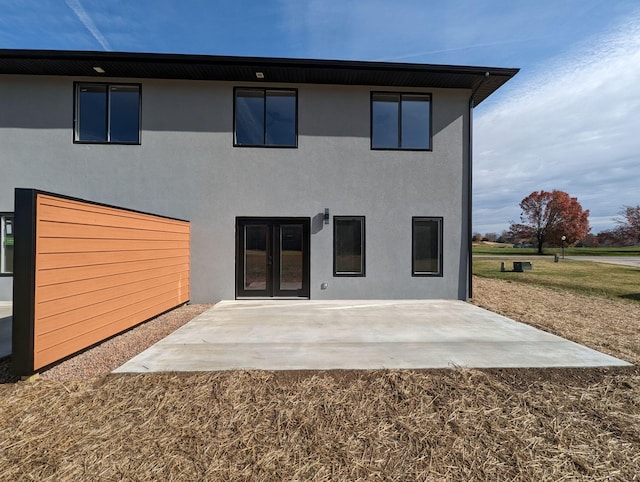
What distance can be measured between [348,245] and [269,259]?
7.56 feet

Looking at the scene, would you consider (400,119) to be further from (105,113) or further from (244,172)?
(105,113)

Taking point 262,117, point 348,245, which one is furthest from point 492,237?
point 262,117

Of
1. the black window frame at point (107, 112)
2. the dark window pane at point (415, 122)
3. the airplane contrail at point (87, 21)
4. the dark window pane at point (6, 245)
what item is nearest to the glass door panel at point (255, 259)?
the black window frame at point (107, 112)

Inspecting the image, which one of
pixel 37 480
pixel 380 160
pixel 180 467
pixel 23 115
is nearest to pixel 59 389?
pixel 37 480

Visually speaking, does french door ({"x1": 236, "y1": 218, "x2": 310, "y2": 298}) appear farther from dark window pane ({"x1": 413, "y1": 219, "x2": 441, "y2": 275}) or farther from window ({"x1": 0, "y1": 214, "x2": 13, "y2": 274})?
window ({"x1": 0, "y1": 214, "x2": 13, "y2": 274})

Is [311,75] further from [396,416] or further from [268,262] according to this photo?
[396,416]

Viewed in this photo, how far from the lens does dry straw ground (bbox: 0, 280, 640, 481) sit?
2.17 m

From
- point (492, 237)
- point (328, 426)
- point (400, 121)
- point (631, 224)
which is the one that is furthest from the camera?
point (492, 237)

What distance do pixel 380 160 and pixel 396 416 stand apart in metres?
7.00

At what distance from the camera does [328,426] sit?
8.53 feet

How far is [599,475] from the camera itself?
2.15m

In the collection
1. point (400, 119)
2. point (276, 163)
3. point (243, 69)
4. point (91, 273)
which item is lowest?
point (91, 273)

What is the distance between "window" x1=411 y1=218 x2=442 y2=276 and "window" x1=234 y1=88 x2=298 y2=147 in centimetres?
442

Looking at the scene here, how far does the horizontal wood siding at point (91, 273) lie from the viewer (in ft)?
12.1
